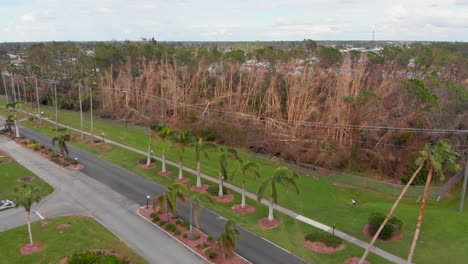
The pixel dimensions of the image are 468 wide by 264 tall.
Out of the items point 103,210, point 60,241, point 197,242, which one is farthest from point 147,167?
point 197,242

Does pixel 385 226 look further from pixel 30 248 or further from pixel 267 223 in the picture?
pixel 30 248

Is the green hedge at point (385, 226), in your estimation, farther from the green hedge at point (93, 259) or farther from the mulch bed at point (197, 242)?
the green hedge at point (93, 259)

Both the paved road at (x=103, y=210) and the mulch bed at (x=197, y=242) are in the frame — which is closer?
the mulch bed at (x=197, y=242)

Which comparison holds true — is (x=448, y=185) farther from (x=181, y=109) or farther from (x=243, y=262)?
(x=181, y=109)

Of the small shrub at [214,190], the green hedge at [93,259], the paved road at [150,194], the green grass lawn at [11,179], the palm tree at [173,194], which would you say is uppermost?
the palm tree at [173,194]

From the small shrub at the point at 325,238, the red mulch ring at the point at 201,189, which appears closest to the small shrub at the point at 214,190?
the red mulch ring at the point at 201,189

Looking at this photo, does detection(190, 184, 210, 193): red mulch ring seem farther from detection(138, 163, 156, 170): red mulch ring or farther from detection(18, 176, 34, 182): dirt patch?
detection(18, 176, 34, 182): dirt patch
